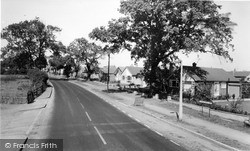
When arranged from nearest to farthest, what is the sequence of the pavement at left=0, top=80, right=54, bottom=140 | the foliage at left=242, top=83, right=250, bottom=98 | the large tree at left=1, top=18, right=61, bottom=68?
the pavement at left=0, top=80, right=54, bottom=140, the foliage at left=242, top=83, right=250, bottom=98, the large tree at left=1, top=18, right=61, bottom=68

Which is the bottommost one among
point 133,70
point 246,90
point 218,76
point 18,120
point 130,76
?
point 18,120

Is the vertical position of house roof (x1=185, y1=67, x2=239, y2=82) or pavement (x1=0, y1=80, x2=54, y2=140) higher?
house roof (x1=185, y1=67, x2=239, y2=82)

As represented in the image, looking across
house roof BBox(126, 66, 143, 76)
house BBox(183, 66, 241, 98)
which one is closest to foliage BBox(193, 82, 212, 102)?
house BBox(183, 66, 241, 98)

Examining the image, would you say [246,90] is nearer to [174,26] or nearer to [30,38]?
[174,26]

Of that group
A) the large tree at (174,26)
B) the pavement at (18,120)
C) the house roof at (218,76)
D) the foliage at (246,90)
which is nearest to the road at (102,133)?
the pavement at (18,120)

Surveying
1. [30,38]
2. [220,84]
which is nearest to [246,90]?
[220,84]

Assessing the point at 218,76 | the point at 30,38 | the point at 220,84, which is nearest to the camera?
the point at 220,84

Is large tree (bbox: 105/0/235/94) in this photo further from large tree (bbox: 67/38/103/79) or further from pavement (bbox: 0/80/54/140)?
large tree (bbox: 67/38/103/79)

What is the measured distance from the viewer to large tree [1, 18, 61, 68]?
2736 inches

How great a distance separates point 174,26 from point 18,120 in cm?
2514

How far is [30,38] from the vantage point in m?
71.2

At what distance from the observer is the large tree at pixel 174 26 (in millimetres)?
31797

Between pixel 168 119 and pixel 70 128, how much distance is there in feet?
29.1

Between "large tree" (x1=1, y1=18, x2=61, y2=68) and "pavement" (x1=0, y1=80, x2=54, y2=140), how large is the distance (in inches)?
1967
